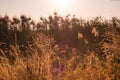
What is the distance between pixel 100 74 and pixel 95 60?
0.89 feet

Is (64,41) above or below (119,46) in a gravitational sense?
below

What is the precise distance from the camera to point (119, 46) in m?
4.60

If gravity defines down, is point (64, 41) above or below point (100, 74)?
below

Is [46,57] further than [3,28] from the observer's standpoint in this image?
No

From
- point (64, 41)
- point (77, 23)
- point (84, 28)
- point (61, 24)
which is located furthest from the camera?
point (61, 24)

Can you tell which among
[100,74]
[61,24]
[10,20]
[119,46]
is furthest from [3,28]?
[100,74]

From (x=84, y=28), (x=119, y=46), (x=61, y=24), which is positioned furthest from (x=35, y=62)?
(x=61, y=24)

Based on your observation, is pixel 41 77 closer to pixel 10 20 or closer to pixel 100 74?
pixel 100 74

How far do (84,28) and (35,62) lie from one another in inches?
295

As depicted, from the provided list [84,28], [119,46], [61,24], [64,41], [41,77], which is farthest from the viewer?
[61,24]

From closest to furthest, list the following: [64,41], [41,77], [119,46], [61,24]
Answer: [41,77] → [119,46] → [64,41] → [61,24]

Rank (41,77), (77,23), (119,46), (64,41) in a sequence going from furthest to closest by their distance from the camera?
1. (77,23)
2. (64,41)
3. (119,46)
4. (41,77)

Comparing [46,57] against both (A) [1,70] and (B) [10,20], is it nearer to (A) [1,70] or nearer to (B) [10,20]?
(A) [1,70]

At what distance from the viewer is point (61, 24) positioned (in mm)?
13180
